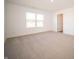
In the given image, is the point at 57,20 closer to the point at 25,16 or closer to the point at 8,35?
the point at 25,16

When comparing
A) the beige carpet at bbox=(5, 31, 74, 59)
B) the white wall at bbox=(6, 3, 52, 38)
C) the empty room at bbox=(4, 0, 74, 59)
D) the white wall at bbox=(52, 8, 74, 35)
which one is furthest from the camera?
the white wall at bbox=(52, 8, 74, 35)

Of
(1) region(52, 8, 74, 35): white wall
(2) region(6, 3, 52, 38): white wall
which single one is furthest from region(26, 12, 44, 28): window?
(1) region(52, 8, 74, 35): white wall

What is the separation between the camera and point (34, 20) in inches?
294

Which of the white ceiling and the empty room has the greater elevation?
the white ceiling

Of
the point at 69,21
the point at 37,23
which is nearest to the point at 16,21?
the point at 37,23

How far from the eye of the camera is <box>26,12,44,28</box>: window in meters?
6.84

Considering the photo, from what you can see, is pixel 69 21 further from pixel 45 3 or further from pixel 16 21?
pixel 16 21

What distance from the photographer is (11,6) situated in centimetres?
542

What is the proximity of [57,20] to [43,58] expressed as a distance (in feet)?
23.9

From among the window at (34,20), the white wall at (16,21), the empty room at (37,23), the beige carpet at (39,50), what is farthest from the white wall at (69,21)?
the white wall at (16,21)

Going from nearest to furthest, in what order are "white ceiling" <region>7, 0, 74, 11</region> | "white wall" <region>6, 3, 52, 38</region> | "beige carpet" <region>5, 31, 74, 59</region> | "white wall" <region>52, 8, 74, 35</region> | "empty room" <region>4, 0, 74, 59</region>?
"beige carpet" <region>5, 31, 74, 59</region> < "empty room" <region>4, 0, 74, 59</region> < "white ceiling" <region>7, 0, 74, 11</region> < "white wall" <region>6, 3, 52, 38</region> < "white wall" <region>52, 8, 74, 35</region>

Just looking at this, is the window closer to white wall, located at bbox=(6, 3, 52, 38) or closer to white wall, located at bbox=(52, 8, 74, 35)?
white wall, located at bbox=(6, 3, 52, 38)

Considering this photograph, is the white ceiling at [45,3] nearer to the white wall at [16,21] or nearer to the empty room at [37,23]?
the empty room at [37,23]
